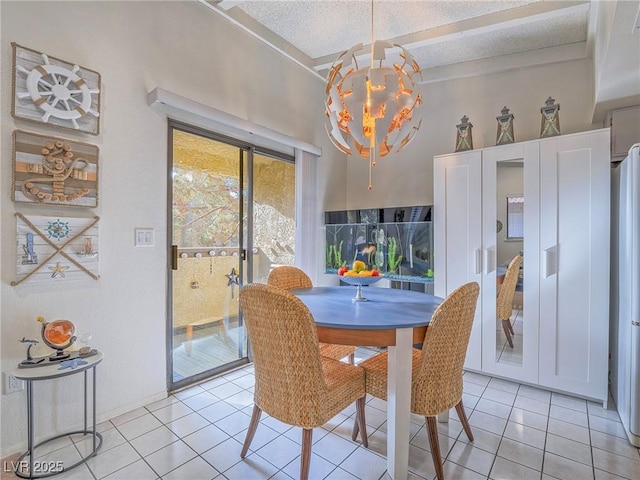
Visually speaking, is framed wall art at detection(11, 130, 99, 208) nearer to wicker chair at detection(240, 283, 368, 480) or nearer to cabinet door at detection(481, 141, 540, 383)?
wicker chair at detection(240, 283, 368, 480)

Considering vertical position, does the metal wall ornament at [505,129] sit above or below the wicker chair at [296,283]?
above

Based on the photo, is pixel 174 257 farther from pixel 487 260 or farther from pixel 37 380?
pixel 487 260

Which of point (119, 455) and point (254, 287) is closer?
point (254, 287)

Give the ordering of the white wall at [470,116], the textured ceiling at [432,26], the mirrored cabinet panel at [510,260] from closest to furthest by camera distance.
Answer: the textured ceiling at [432,26], the mirrored cabinet panel at [510,260], the white wall at [470,116]

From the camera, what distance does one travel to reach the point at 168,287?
2.41m

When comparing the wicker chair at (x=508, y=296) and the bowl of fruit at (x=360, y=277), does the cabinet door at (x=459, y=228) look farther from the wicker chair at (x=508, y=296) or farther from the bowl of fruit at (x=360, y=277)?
the bowl of fruit at (x=360, y=277)

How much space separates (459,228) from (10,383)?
10.6 ft

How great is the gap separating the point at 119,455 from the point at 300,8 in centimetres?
326

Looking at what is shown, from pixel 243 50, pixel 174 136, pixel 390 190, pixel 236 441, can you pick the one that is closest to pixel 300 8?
pixel 243 50

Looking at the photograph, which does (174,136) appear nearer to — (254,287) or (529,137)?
(254,287)

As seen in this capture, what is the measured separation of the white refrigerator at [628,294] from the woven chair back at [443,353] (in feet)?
3.53

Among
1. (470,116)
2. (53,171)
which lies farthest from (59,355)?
(470,116)

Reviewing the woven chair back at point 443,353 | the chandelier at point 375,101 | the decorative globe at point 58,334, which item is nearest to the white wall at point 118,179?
the decorative globe at point 58,334

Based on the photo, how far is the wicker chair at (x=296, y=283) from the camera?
7.20ft
